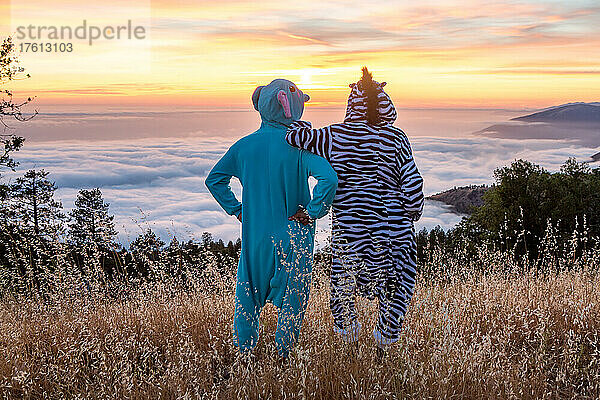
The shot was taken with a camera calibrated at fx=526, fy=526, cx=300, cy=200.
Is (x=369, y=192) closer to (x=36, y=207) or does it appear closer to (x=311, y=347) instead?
(x=311, y=347)

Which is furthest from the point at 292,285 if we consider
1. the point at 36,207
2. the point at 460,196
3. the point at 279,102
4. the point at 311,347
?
the point at 460,196

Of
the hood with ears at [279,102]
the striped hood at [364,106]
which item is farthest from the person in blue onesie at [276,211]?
the striped hood at [364,106]

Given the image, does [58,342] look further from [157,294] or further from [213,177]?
[213,177]

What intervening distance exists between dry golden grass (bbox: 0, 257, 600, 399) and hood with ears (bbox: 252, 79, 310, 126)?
1296 mm

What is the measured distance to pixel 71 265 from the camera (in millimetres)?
5227

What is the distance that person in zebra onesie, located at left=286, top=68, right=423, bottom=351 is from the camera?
396 centimetres

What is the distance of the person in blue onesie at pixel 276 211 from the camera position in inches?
155

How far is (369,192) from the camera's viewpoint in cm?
397

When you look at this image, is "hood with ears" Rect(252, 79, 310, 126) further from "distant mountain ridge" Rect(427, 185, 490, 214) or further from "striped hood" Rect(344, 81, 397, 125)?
"distant mountain ridge" Rect(427, 185, 490, 214)

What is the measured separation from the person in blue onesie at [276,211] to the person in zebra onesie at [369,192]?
0.55 feet

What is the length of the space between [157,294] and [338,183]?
2443mm

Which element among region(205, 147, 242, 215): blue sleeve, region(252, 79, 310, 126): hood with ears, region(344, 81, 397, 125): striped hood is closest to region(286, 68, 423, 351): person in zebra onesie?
region(344, 81, 397, 125): striped hood

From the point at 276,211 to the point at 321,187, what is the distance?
0.42m

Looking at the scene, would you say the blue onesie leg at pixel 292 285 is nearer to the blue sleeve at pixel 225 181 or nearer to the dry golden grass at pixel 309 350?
the dry golden grass at pixel 309 350
